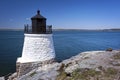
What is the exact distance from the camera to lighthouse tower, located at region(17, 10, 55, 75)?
12.9 metres

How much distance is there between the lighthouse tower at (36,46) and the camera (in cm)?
1295

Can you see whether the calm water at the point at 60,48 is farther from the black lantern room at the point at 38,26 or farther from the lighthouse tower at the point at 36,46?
the black lantern room at the point at 38,26

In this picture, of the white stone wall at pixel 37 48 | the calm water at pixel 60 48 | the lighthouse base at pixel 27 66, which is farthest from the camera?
the calm water at pixel 60 48

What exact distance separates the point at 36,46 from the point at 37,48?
0.63 ft

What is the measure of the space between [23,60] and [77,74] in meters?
9.23

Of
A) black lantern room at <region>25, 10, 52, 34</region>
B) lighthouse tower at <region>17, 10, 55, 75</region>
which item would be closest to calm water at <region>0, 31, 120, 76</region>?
lighthouse tower at <region>17, 10, 55, 75</region>

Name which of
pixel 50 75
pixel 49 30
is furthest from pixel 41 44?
pixel 50 75

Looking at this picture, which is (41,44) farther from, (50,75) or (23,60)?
(50,75)

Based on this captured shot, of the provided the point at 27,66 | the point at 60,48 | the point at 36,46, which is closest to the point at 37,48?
the point at 36,46

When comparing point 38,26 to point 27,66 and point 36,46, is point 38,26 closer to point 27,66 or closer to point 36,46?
point 36,46

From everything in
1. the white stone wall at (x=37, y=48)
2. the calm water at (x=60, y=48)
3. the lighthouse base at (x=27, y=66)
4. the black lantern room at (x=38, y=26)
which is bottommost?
the calm water at (x=60, y=48)

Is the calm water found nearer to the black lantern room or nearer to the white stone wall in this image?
the white stone wall

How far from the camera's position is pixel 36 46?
12.9m

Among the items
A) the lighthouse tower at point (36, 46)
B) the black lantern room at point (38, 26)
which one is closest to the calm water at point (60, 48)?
the lighthouse tower at point (36, 46)
